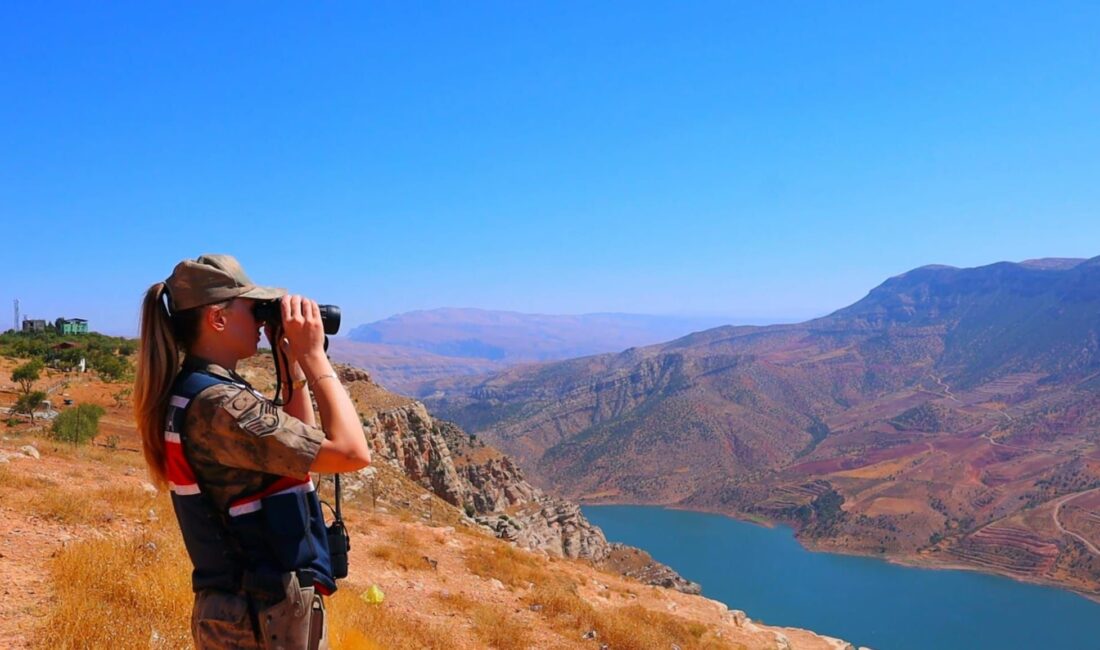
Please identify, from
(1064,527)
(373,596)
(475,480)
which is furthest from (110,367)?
(1064,527)

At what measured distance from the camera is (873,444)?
139375 mm

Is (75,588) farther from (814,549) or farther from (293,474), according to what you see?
(814,549)

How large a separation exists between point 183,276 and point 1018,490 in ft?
423

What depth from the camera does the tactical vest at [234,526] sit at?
7.05ft

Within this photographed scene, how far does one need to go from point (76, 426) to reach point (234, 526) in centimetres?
1542

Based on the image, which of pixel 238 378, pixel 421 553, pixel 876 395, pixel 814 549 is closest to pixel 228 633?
pixel 238 378

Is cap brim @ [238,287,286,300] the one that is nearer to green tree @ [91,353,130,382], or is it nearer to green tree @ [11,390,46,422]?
green tree @ [11,390,46,422]

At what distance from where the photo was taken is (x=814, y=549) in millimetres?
95375

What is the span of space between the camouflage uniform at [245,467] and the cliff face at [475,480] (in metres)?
18.5

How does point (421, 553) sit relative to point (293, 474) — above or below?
below

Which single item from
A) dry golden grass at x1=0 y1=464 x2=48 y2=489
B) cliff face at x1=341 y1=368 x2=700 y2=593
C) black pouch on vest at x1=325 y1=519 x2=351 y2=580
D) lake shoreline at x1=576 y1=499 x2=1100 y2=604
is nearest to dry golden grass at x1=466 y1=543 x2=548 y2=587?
dry golden grass at x1=0 y1=464 x2=48 y2=489

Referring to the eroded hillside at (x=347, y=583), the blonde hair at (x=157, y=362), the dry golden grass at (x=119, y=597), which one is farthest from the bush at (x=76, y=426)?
the blonde hair at (x=157, y=362)

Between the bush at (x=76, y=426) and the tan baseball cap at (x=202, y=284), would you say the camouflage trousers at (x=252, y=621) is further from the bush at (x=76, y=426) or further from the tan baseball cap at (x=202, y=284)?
the bush at (x=76, y=426)

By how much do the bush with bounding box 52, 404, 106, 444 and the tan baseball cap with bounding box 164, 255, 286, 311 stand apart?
1460 cm
